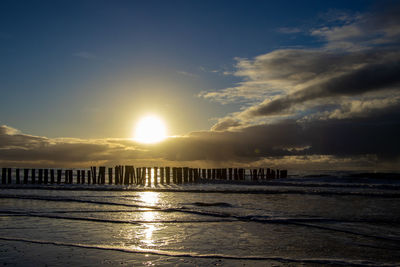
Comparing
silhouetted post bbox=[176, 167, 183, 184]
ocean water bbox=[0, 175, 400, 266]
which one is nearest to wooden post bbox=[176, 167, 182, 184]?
silhouetted post bbox=[176, 167, 183, 184]

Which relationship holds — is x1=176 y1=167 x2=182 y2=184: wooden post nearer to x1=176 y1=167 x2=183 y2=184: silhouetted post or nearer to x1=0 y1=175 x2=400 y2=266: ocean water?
x1=176 y1=167 x2=183 y2=184: silhouetted post

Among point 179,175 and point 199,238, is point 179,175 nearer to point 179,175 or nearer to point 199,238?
point 179,175

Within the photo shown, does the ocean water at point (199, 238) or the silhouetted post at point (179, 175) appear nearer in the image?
the ocean water at point (199, 238)

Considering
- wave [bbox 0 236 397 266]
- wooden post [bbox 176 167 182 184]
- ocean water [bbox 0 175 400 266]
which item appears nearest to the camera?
wave [bbox 0 236 397 266]

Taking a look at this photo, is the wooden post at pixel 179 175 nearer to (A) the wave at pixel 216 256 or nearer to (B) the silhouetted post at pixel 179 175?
(B) the silhouetted post at pixel 179 175

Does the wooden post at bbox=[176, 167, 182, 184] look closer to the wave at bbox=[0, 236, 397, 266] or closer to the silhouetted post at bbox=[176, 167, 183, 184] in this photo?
the silhouetted post at bbox=[176, 167, 183, 184]

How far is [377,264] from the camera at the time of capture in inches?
208

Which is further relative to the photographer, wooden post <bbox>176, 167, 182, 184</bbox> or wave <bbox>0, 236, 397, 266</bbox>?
wooden post <bbox>176, 167, 182, 184</bbox>

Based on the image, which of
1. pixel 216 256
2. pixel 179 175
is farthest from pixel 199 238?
pixel 179 175

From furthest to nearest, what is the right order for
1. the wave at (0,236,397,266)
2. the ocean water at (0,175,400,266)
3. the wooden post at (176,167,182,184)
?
the wooden post at (176,167,182,184)
the ocean water at (0,175,400,266)
the wave at (0,236,397,266)

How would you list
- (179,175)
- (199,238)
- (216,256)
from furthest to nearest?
(179,175), (199,238), (216,256)

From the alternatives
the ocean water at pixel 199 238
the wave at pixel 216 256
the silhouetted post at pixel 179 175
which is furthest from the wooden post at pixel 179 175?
the wave at pixel 216 256

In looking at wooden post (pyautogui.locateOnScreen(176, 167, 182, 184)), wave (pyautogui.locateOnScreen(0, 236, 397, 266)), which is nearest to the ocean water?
wave (pyautogui.locateOnScreen(0, 236, 397, 266))

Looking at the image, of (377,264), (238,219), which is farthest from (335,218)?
(377,264)
